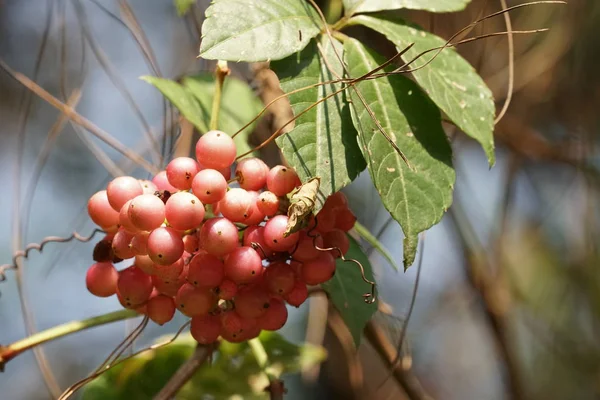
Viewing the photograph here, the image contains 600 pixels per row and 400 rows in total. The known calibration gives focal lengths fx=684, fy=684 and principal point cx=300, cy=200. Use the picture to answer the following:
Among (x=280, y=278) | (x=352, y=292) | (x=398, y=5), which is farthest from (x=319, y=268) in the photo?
(x=398, y=5)

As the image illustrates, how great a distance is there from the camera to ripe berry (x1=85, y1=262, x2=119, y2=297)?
558mm

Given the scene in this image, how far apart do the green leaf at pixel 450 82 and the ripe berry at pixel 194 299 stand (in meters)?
0.23

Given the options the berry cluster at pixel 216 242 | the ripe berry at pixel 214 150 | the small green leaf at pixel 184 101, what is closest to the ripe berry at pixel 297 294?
the berry cluster at pixel 216 242

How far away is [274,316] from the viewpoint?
0.53 metres

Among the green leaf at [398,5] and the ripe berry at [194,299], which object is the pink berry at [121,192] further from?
the green leaf at [398,5]

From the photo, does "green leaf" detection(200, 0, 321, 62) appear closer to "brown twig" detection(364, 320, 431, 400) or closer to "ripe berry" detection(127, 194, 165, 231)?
"ripe berry" detection(127, 194, 165, 231)

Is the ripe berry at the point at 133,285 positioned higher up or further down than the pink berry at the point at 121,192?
further down

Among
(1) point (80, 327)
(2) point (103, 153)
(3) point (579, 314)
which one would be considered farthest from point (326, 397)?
(1) point (80, 327)

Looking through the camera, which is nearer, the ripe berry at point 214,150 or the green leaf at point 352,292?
the ripe berry at point 214,150

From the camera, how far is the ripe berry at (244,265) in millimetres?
482

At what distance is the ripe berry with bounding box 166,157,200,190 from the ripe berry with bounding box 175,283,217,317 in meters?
0.07

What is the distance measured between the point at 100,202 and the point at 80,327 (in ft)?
0.43

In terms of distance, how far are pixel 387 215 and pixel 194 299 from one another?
0.57 meters

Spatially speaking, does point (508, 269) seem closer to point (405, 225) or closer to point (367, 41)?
point (367, 41)
